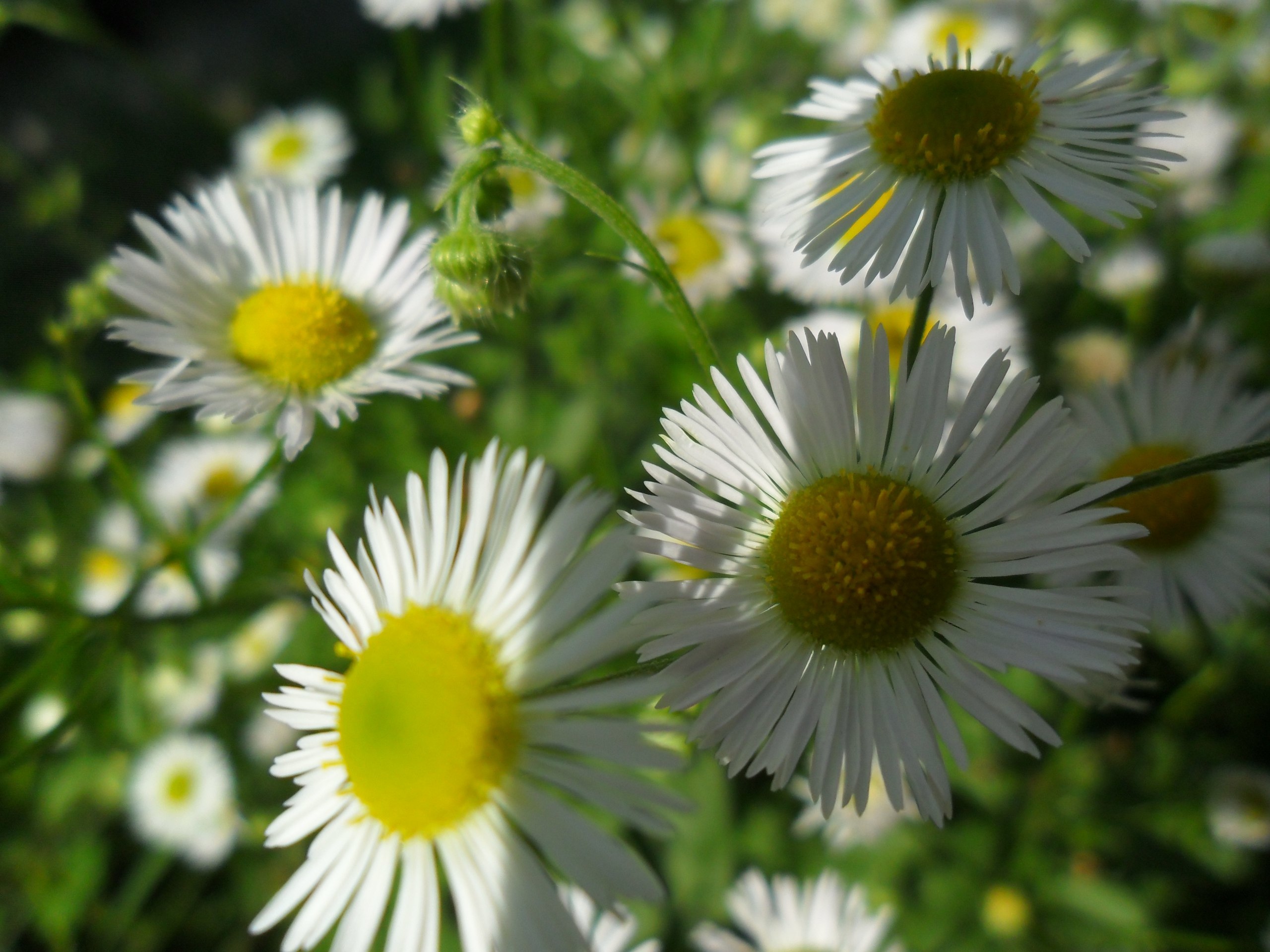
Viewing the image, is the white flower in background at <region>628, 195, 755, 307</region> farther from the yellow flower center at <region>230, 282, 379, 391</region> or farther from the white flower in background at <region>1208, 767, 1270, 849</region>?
the white flower in background at <region>1208, 767, 1270, 849</region>

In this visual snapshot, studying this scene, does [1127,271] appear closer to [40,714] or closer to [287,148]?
[287,148]

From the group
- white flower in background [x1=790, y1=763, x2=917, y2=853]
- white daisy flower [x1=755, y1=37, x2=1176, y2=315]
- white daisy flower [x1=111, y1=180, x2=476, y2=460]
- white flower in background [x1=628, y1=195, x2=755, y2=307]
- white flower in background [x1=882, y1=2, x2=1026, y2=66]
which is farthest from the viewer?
white flower in background [x1=882, y1=2, x2=1026, y2=66]

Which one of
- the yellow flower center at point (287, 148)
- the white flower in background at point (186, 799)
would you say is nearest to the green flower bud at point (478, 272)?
the white flower in background at point (186, 799)

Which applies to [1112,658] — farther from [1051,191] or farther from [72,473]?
[72,473]

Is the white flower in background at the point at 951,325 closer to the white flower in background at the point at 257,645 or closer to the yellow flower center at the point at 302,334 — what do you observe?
the yellow flower center at the point at 302,334

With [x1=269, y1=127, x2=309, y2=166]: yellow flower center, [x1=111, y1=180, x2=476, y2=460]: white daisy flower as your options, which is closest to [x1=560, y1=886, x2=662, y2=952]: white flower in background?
[x1=111, y1=180, x2=476, y2=460]: white daisy flower

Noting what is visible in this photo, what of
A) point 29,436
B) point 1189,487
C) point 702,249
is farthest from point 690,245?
point 29,436
